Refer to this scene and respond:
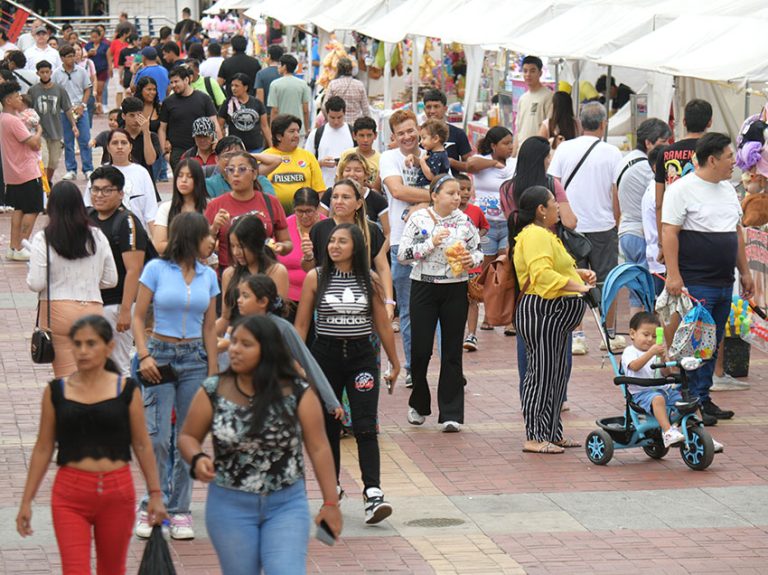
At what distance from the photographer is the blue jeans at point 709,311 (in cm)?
1002

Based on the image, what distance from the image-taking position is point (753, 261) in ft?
39.3

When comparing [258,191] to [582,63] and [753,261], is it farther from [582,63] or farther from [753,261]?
[582,63]

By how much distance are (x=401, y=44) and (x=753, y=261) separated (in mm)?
12163

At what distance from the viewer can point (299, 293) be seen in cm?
944

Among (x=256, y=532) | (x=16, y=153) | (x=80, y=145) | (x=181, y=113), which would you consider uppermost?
(x=181, y=113)

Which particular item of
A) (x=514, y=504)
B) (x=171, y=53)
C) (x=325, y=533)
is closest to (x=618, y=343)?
(x=514, y=504)

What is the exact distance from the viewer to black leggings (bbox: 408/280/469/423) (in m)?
9.76

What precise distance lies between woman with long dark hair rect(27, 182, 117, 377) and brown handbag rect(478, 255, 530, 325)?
259cm

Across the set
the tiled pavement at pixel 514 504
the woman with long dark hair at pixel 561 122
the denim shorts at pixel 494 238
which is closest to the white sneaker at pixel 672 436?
the tiled pavement at pixel 514 504

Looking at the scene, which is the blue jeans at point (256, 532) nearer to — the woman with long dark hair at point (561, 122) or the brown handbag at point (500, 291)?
the brown handbag at point (500, 291)

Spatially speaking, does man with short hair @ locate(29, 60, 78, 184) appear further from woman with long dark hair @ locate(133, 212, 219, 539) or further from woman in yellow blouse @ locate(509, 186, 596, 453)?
woman with long dark hair @ locate(133, 212, 219, 539)

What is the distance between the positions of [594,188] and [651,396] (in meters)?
3.95

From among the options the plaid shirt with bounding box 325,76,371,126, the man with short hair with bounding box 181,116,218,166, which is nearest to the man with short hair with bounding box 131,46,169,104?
the plaid shirt with bounding box 325,76,371,126

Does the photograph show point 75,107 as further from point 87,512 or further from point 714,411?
point 87,512
